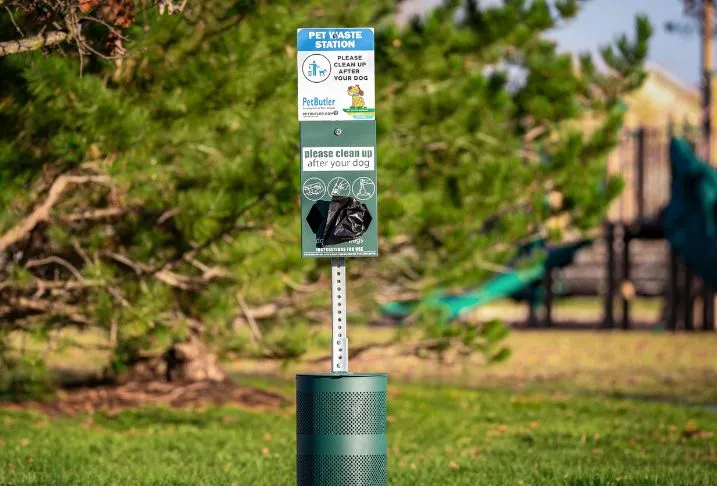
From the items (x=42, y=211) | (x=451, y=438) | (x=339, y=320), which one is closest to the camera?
(x=339, y=320)

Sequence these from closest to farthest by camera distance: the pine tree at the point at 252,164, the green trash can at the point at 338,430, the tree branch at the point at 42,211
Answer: the green trash can at the point at 338,430 → the pine tree at the point at 252,164 → the tree branch at the point at 42,211

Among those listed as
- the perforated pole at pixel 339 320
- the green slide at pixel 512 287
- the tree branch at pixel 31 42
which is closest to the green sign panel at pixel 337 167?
the perforated pole at pixel 339 320

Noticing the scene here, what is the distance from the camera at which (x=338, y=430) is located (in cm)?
693

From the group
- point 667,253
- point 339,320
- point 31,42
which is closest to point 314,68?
point 339,320

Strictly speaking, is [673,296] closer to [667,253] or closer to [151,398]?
[667,253]

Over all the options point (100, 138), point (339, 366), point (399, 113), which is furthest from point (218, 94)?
point (339, 366)

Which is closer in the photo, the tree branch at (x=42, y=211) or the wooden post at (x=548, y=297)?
the tree branch at (x=42, y=211)

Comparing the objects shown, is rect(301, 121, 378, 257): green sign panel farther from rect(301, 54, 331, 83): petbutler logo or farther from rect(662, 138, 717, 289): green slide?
rect(662, 138, 717, 289): green slide

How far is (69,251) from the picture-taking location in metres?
13.1

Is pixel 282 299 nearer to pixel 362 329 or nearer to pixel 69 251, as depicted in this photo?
pixel 69 251

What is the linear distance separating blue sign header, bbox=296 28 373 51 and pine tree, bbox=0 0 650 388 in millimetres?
3065

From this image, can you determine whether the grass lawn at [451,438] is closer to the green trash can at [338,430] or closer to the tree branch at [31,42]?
the green trash can at [338,430]

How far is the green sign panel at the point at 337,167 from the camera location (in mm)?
7082

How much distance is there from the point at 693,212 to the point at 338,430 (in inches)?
948
